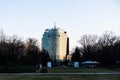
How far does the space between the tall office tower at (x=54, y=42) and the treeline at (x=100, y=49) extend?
97.6 feet

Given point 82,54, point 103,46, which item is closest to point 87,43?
point 82,54

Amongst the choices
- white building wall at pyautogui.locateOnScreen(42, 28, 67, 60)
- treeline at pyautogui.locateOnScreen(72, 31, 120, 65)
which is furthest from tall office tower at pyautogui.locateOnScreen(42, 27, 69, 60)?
treeline at pyautogui.locateOnScreen(72, 31, 120, 65)

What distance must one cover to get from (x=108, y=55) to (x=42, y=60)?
23.0 m

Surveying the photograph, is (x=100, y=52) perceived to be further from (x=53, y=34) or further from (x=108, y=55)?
(x=53, y=34)

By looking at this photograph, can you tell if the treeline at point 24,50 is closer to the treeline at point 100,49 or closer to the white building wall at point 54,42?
the treeline at point 100,49

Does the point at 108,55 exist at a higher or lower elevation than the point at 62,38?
lower

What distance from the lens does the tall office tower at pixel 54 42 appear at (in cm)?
15400

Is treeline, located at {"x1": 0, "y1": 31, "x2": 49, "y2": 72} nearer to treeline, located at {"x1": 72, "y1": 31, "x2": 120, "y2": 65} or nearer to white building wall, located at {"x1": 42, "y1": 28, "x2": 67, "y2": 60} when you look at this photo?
treeline, located at {"x1": 72, "y1": 31, "x2": 120, "y2": 65}

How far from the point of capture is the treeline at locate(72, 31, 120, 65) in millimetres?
102875

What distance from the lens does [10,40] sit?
330ft

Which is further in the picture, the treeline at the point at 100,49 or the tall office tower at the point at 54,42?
the tall office tower at the point at 54,42

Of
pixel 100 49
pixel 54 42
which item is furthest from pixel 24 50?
pixel 54 42

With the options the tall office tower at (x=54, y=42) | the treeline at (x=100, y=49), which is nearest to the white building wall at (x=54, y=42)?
the tall office tower at (x=54, y=42)

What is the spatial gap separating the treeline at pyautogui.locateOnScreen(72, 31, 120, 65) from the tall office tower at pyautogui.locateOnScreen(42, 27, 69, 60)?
2975 cm
